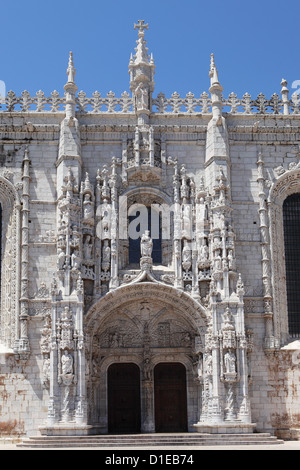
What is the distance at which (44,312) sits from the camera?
2662cm

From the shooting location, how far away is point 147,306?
27406mm

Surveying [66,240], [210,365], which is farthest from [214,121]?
[210,365]

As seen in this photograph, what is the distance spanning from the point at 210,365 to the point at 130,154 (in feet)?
26.1

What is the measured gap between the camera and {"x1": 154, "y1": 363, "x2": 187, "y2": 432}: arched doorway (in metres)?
26.8

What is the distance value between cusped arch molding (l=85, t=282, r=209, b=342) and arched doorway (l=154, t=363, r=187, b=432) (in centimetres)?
160

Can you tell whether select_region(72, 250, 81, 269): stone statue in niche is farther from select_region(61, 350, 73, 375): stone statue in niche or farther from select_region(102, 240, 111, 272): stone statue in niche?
select_region(61, 350, 73, 375): stone statue in niche

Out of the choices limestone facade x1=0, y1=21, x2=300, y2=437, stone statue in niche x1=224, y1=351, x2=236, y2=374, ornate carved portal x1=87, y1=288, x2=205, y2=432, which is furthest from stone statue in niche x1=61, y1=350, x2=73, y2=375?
stone statue in niche x1=224, y1=351, x2=236, y2=374

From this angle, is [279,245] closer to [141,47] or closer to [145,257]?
[145,257]

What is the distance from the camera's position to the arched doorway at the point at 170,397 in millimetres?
26812

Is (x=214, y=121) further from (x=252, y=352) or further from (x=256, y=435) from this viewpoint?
(x=256, y=435)

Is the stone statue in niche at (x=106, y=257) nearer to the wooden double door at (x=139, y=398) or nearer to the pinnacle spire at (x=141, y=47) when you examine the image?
the wooden double door at (x=139, y=398)

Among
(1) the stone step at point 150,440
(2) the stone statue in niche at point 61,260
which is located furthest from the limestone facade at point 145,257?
(1) the stone step at point 150,440
